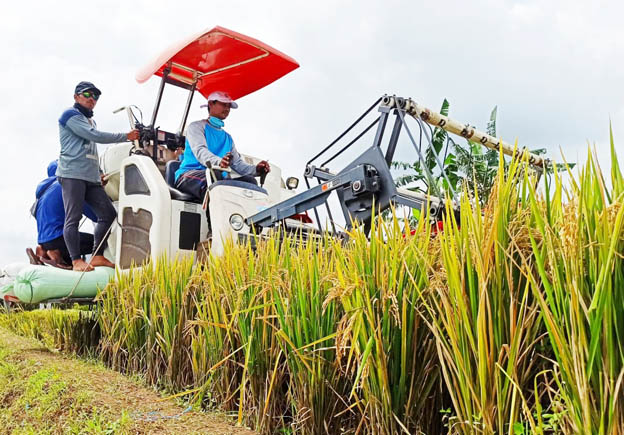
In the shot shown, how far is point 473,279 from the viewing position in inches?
66.9

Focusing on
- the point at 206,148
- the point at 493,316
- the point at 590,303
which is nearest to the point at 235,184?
the point at 206,148

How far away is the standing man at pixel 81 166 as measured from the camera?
5.27 metres

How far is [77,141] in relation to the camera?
17.6 ft

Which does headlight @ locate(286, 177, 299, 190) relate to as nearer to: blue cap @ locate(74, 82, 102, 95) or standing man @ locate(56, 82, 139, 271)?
standing man @ locate(56, 82, 139, 271)

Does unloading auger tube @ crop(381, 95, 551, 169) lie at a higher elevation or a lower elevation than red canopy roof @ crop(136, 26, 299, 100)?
lower

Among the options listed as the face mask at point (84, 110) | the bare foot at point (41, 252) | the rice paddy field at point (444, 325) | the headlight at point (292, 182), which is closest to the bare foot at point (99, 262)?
the bare foot at point (41, 252)

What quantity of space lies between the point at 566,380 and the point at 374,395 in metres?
0.71

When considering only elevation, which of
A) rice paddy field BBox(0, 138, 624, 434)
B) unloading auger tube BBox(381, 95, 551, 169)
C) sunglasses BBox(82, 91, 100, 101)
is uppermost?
sunglasses BBox(82, 91, 100, 101)

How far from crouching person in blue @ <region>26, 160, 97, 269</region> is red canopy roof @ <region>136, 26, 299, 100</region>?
5.65 feet

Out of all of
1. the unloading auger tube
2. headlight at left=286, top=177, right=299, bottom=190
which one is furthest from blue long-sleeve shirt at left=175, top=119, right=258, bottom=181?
the unloading auger tube

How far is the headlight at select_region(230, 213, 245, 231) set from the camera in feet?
15.3

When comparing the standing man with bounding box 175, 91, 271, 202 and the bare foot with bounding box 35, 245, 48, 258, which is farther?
the bare foot with bounding box 35, 245, 48, 258

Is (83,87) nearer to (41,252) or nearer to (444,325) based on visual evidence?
(41,252)

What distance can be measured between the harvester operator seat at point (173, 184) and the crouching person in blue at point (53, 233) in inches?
44.1
